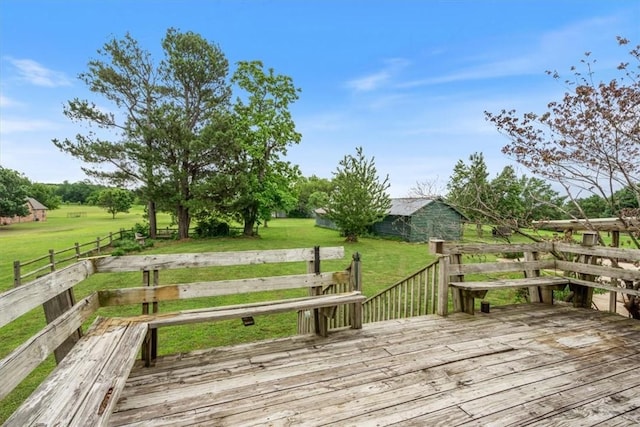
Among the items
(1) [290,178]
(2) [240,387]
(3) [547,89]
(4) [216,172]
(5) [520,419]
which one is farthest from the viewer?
(1) [290,178]

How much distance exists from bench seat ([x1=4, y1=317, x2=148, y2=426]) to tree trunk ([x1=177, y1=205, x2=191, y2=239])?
762 inches

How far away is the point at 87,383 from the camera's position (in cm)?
162

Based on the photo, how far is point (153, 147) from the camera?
61.3 ft

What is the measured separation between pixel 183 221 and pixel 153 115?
678 cm

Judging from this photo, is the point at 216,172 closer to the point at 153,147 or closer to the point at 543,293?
the point at 153,147

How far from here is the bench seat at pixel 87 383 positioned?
52.0 inches

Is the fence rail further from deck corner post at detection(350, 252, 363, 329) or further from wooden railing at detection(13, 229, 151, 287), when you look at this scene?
deck corner post at detection(350, 252, 363, 329)

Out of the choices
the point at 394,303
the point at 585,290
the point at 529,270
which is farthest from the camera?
the point at 394,303

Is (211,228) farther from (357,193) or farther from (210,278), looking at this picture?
(210,278)

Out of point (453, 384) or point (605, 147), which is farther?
point (605, 147)

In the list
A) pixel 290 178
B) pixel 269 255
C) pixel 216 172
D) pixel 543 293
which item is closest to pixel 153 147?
pixel 216 172

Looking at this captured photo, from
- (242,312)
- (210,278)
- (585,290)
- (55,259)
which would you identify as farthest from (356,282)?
(55,259)

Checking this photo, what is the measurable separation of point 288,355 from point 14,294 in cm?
200

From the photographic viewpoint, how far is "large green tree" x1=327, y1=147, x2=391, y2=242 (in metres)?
18.4
